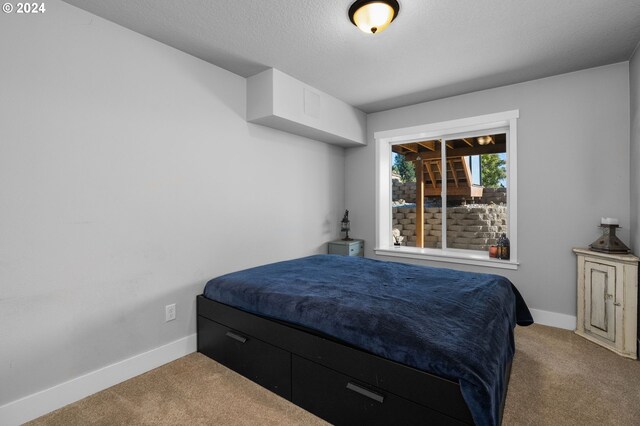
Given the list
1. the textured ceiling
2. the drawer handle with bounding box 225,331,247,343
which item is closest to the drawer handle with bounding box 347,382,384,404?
the drawer handle with bounding box 225,331,247,343

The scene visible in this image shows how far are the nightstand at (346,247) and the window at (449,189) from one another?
10.4 inches

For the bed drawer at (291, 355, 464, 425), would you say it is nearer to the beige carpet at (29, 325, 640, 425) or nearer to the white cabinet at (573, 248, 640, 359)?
the beige carpet at (29, 325, 640, 425)

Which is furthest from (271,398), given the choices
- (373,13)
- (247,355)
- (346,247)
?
(373,13)

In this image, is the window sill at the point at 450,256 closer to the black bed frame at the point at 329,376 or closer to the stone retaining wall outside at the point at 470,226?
the stone retaining wall outside at the point at 470,226

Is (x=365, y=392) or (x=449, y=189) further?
(x=449, y=189)

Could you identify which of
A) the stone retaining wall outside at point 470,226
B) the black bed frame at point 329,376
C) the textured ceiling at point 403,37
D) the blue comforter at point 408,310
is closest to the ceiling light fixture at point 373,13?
the textured ceiling at point 403,37

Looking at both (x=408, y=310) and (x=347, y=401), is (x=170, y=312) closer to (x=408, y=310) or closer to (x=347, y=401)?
(x=347, y=401)

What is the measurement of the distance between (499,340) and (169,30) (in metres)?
2.85

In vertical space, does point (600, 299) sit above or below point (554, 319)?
above

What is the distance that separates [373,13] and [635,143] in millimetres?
2421

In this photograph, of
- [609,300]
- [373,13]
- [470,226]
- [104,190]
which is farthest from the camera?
[470,226]

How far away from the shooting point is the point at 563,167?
2.94 m

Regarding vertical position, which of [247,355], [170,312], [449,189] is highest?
[449,189]

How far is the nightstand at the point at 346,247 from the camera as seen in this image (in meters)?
3.94
